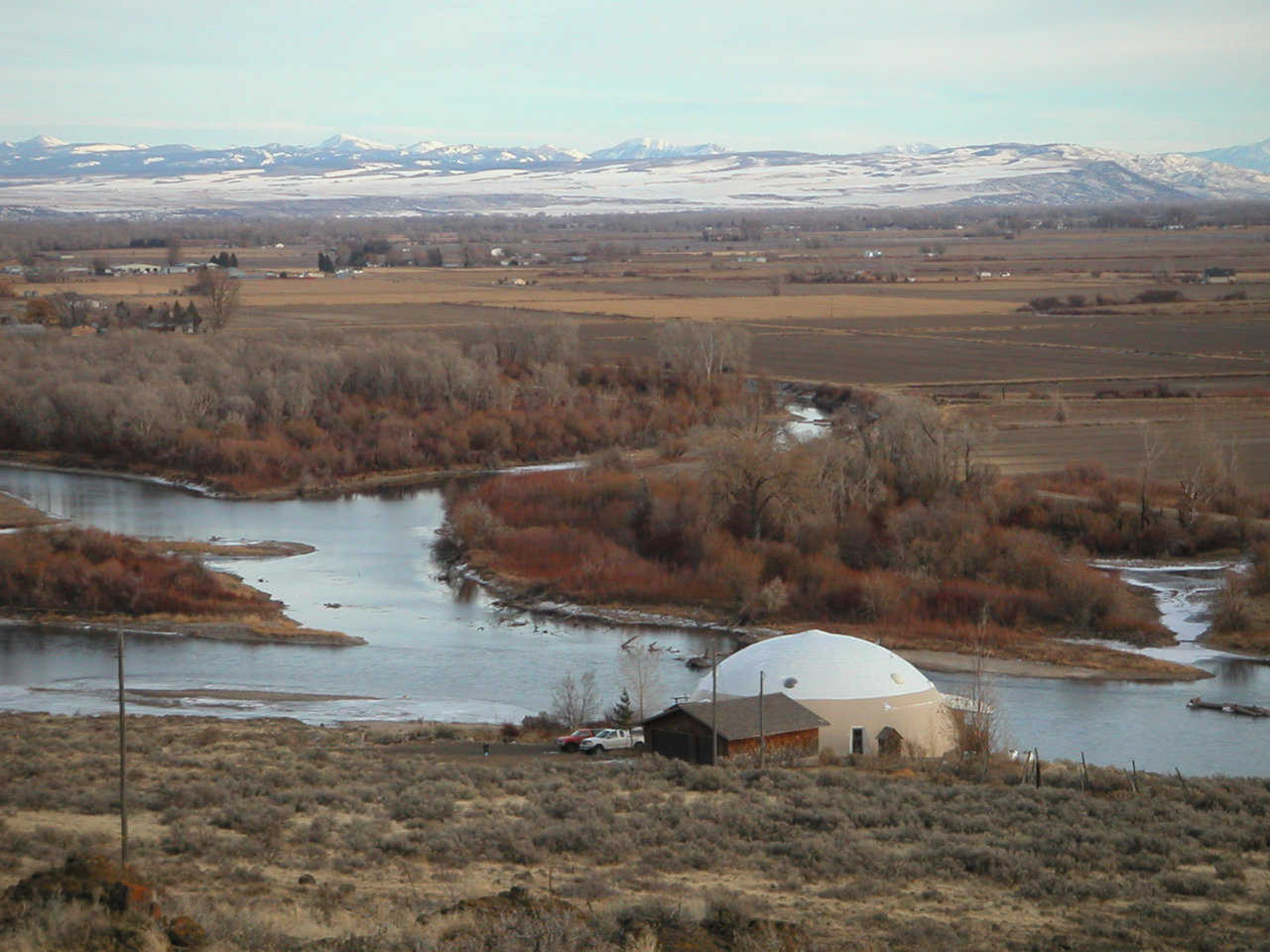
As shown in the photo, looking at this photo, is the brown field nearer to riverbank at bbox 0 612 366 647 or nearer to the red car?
riverbank at bbox 0 612 366 647

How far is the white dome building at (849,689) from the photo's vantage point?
14.6m

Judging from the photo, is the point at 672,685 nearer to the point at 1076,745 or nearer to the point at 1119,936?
the point at 1076,745

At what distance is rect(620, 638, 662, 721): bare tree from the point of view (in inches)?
647

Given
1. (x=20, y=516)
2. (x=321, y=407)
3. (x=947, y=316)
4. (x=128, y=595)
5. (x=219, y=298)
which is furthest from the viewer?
(x=947, y=316)

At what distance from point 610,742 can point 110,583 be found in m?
11.1

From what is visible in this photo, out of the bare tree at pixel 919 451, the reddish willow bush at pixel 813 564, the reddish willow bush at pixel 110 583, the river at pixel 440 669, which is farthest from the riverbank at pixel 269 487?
the bare tree at pixel 919 451

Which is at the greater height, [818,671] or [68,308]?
[68,308]

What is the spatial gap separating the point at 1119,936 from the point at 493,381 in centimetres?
3201

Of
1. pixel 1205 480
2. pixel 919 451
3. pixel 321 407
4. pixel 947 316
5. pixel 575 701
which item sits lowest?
pixel 575 701

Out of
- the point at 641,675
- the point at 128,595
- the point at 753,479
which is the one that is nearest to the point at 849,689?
the point at 641,675

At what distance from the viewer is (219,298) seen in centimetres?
5138

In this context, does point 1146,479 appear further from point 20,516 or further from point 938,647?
point 20,516

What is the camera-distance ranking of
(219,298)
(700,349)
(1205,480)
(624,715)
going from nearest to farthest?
1. (624,715)
2. (1205,480)
3. (700,349)
4. (219,298)

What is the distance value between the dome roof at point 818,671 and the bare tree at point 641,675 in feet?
3.03
